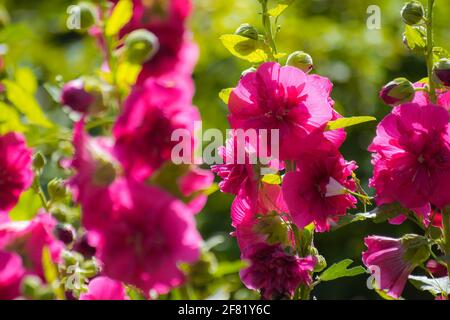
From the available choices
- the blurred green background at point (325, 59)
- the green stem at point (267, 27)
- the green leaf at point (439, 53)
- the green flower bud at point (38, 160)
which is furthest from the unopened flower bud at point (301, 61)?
the blurred green background at point (325, 59)

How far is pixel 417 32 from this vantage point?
0.77 meters

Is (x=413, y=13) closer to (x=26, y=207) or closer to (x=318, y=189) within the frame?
(x=318, y=189)

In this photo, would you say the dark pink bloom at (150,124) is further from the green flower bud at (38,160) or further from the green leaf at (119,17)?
the green flower bud at (38,160)

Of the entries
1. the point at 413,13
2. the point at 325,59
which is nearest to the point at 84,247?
the point at 413,13

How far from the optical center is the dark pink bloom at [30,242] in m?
0.57

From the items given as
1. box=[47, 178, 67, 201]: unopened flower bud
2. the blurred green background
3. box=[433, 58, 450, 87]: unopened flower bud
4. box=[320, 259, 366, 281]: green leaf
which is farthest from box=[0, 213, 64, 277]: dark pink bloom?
the blurred green background

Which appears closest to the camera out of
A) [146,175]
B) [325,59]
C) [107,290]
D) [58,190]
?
[146,175]

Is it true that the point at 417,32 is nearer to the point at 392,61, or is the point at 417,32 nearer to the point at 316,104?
the point at 316,104

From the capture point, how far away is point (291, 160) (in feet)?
2.36

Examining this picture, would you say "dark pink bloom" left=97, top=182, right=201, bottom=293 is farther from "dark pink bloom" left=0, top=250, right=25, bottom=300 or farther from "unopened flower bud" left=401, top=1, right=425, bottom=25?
"unopened flower bud" left=401, top=1, right=425, bottom=25

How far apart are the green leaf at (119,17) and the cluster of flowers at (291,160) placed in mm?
185

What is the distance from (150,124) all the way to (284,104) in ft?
0.76

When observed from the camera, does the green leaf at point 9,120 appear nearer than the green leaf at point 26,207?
Yes
